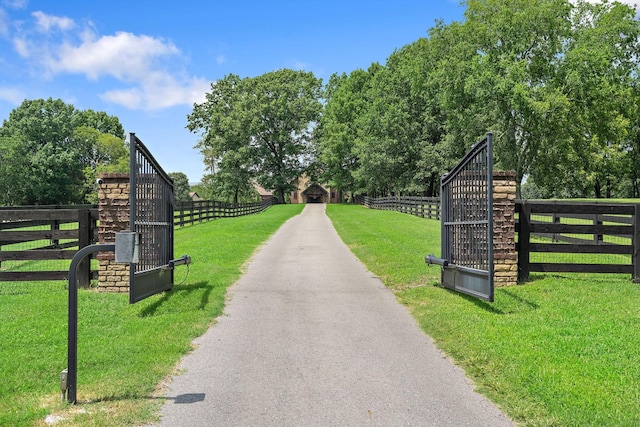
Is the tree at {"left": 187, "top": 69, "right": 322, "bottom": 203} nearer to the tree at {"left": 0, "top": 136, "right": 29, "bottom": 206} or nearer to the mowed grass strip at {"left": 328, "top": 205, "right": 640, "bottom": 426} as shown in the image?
the tree at {"left": 0, "top": 136, "right": 29, "bottom": 206}

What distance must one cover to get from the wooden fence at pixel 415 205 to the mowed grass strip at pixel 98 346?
21.3m

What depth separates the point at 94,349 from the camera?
4969 millimetres

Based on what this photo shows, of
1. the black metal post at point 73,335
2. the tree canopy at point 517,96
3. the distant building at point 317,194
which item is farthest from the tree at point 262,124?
the black metal post at point 73,335

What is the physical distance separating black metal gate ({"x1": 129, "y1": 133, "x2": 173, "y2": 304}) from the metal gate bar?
4.59m

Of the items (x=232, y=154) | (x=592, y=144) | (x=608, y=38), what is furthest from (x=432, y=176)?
(x=232, y=154)

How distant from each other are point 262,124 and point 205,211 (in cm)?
3365

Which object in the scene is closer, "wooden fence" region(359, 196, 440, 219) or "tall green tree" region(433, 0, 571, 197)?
"wooden fence" region(359, 196, 440, 219)

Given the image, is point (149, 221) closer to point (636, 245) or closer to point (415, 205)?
point (636, 245)

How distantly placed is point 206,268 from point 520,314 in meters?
6.47

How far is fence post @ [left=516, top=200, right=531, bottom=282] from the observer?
8.45 m

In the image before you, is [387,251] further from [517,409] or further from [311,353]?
[517,409]

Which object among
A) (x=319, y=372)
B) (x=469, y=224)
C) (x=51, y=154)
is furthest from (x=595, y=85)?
(x=51, y=154)

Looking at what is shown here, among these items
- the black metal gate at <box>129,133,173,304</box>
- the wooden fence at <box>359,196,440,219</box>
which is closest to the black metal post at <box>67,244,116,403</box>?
the black metal gate at <box>129,133,173,304</box>

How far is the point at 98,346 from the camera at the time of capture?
5.07 meters
